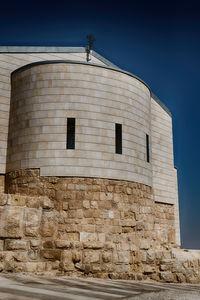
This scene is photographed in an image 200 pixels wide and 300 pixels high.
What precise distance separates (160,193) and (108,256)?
6.49m

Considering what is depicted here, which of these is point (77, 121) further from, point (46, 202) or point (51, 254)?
point (51, 254)

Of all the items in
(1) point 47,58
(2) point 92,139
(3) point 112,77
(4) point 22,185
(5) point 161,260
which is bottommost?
(5) point 161,260

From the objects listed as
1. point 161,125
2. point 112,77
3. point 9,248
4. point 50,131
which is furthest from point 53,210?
point 161,125

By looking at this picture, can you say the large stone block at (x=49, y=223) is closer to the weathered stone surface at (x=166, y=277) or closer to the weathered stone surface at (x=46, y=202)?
the weathered stone surface at (x=46, y=202)

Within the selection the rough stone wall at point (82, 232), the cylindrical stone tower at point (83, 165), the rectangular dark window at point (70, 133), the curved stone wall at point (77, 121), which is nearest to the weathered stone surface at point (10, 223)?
the rough stone wall at point (82, 232)

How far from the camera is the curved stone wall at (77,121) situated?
44.5 ft

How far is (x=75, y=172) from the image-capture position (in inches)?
524

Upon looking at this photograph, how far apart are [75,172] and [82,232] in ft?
7.15

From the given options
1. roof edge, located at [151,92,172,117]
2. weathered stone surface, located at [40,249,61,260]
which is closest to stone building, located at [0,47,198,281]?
weathered stone surface, located at [40,249,61,260]

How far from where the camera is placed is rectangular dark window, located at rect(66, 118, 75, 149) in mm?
13706

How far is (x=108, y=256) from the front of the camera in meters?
12.6

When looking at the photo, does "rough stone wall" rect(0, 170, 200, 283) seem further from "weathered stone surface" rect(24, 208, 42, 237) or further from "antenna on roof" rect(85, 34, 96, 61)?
"antenna on roof" rect(85, 34, 96, 61)

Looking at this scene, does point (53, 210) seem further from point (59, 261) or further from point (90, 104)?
point (90, 104)

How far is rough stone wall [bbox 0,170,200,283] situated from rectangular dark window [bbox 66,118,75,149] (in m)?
1.34
